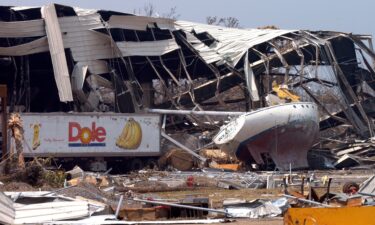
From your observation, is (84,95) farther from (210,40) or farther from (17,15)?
(210,40)

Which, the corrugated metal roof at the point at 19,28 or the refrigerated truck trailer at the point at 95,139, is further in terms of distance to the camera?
Result: the corrugated metal roof at the point at 19,28

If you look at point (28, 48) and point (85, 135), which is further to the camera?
point (28, 48)

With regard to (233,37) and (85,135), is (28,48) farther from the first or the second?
(233,37)

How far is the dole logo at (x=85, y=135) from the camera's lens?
140 feet

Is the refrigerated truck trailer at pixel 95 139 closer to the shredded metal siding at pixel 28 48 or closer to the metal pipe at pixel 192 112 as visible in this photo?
the metal pipe at pixel 192 112

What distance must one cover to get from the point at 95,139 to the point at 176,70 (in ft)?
35.5

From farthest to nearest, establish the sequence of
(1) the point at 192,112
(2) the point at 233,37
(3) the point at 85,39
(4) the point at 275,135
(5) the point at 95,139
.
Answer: (2) the point at 233,37, (3) the point at 85,39, (1) the point at 192,112, (4) the point at 275,135, (5) the point at 95,139

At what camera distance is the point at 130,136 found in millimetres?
43719

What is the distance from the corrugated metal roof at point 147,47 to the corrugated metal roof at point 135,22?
3.17ft

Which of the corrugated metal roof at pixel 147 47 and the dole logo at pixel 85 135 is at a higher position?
the corrugated metal roof at pixel 147 47

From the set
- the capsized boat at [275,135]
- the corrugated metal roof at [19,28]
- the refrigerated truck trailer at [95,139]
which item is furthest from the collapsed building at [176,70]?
the refrigerated truck trailer at [95,139]

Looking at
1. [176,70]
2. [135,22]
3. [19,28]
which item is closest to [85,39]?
[135,22]

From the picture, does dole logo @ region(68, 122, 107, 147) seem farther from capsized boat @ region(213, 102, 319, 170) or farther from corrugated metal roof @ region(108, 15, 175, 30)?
corrugated metal roof @ region(108, 15, 175, 30)

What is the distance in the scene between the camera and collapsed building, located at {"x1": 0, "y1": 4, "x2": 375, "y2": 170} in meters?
48.5
